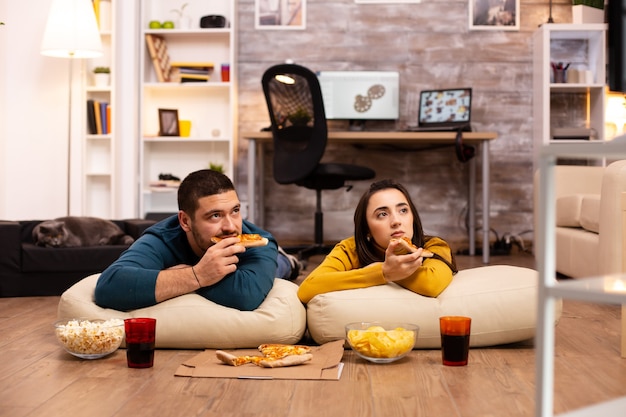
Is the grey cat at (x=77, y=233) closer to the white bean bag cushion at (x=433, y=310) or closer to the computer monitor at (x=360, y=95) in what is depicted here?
the white bean bag cushion at (x=433, y=310)

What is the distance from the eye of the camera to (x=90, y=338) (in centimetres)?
247

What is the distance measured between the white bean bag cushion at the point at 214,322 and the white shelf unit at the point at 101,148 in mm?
3736

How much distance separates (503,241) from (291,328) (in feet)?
13.2

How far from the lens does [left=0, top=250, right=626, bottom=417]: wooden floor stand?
1.95 meters

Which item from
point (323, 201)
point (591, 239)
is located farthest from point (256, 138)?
point (591, 239)

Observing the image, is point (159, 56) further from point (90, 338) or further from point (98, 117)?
point (90, 338)

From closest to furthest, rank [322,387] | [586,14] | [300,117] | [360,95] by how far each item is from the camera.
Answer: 1. [322,387]
2. [300,117]
3. [586,14]
4. [360,95]

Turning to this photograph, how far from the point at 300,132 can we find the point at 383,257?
8.38 feet

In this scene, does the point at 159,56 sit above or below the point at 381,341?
above

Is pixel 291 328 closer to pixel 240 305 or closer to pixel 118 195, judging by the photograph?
pixel 240 305

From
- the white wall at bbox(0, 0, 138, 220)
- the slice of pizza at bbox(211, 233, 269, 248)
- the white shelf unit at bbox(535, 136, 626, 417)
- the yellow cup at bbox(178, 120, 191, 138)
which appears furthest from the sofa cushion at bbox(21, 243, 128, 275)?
the white shelf unit at bbox(535, 136, 626, 417)

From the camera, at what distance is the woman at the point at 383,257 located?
8.98 feet

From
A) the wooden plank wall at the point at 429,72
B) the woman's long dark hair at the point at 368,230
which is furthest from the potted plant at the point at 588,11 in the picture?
the woman's long dark hair at the point at 368,230

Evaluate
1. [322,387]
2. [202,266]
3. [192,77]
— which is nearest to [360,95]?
[192,77]
